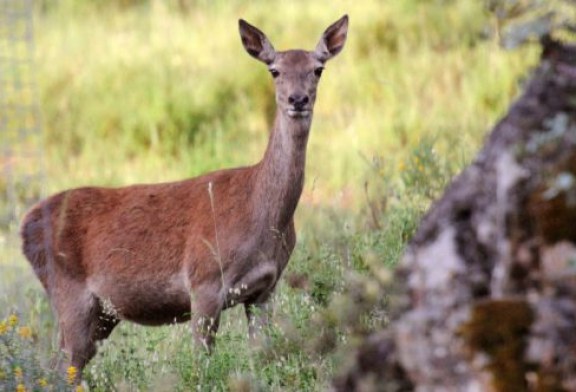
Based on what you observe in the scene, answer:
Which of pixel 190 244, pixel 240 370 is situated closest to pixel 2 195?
pixel 190 244

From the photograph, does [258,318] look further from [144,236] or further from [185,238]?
[144,236]

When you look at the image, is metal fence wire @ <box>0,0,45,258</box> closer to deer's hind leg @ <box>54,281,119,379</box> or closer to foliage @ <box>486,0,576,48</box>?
deer's hind leg @ <box>54,281,119,379</box>

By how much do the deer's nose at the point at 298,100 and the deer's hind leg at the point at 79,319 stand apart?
166 cm

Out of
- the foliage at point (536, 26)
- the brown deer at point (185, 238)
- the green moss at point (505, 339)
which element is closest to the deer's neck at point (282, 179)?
the brown deer at point (185, 238)

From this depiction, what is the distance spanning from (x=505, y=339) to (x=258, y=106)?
9.85 m

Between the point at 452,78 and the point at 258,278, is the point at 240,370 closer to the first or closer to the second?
the point at 258,278

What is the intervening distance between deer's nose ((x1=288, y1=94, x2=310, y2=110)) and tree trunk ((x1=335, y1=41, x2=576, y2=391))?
3619 mm

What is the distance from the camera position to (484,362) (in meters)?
3.33

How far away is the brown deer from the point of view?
729cm

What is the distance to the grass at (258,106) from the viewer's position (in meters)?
8.96

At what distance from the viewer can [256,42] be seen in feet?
26.3

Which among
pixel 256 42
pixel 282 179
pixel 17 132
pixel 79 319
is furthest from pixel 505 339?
pixel 17 132

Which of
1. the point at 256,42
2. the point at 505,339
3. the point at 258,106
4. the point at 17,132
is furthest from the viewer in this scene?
the point at 258,106

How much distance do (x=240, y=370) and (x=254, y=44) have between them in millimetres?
2655
